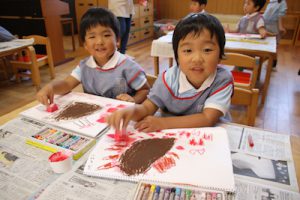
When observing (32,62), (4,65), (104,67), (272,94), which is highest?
(104,67)

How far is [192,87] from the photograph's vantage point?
900 millimetres

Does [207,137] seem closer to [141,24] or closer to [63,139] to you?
[63,139]

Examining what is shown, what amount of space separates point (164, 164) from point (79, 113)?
1.37ft

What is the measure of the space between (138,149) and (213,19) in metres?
0.48

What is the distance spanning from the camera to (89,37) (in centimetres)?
112

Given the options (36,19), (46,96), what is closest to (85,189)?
(46,96)

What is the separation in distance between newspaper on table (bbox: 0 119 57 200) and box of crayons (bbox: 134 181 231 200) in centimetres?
22

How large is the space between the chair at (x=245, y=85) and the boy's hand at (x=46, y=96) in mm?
706

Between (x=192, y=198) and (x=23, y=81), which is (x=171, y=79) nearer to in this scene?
(x=192, y=198)

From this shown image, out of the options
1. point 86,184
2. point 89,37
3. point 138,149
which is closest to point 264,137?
point 138,149

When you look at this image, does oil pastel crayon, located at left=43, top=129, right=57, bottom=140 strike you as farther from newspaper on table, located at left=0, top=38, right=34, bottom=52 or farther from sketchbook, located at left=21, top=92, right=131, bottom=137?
newspaper on table, located at left=0, top=38, right=34, bottom=52

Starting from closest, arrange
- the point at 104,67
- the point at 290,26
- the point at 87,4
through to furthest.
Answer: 1. the point at 104,67
2. the point at 87,4
3. the point at 290,26

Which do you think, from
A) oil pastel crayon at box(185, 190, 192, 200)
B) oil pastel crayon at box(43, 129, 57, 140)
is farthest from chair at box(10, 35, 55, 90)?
oil pastel crayon at box(185, 190, 192, 200)

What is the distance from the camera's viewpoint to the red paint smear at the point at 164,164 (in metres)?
0.60
